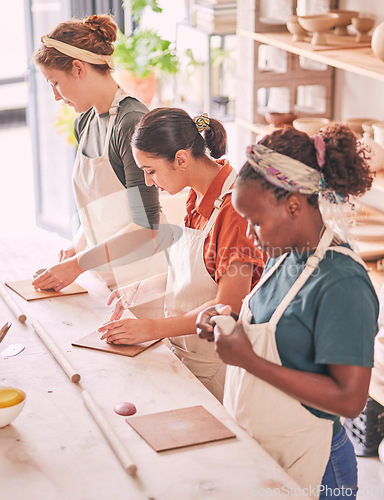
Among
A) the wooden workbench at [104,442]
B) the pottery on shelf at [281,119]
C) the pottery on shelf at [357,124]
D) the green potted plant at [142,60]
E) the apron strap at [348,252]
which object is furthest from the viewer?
the green potted plant at [142,60]

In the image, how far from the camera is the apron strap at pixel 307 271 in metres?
1.46

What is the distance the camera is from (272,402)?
153cm

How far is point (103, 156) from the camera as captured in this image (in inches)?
92.6

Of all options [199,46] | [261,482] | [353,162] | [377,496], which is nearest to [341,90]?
[199,46]

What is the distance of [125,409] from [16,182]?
16.9ft

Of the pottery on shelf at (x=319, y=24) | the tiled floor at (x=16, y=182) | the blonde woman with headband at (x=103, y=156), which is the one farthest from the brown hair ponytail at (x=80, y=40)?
the tiled floor at (x=16, y=182)

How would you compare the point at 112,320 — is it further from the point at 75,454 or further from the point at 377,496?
the point at 377,496

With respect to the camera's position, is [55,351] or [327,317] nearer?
[327,317]

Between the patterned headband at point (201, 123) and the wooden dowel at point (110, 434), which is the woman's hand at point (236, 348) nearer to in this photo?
the wooden dowel at point (110, 434)

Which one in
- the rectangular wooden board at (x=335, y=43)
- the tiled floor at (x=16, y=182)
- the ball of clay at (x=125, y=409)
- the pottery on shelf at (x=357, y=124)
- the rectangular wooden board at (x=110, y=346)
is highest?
the rectangular wooden board at (x=335, y=43)

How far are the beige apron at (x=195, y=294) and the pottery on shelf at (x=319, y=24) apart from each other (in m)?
1.34

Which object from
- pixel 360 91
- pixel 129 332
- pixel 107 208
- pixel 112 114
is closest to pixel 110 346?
pixel 129 332

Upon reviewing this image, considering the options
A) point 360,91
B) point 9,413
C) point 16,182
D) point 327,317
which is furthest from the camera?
point 16,182

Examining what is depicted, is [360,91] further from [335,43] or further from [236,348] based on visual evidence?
[236,348]
